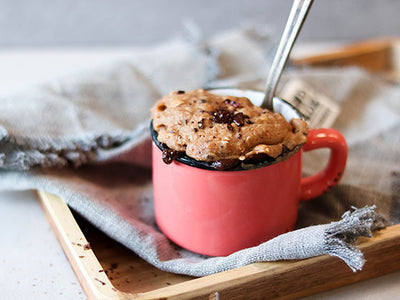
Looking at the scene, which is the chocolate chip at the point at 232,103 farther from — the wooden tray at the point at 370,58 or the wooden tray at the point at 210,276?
the wooden tray at the point at 370,58

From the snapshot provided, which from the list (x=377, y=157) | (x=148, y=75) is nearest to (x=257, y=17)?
(x=148, y=75)

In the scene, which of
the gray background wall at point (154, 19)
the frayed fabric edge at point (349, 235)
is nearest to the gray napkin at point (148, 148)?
the frayed fabric edge at point (349, 235)

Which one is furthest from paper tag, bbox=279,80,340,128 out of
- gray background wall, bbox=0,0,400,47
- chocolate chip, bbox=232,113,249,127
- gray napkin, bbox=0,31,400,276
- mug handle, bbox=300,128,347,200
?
gray background wall, bbox=0,0,400,47

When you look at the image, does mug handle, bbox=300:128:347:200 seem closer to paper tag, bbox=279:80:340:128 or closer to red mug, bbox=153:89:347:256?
red mug, bbox=153:89:347:256

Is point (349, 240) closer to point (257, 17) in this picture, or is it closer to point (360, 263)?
point (360, 263)

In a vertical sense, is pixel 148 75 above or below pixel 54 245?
above

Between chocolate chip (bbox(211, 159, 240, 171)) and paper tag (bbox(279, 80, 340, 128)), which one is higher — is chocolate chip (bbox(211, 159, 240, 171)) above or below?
above

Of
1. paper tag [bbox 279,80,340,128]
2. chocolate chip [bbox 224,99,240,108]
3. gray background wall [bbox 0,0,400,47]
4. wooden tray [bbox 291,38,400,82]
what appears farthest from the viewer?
gray background wall [bbox 0,0,400,47]

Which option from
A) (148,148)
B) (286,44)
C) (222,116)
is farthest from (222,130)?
(148,148)
